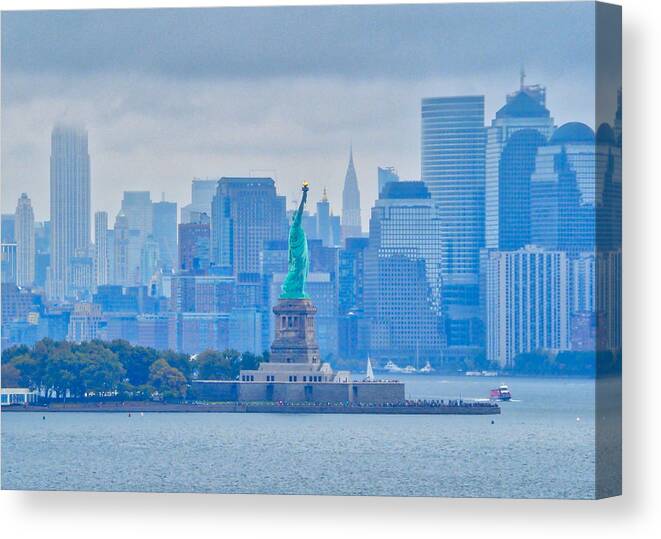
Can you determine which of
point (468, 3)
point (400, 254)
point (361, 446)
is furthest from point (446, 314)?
point (468, 3)

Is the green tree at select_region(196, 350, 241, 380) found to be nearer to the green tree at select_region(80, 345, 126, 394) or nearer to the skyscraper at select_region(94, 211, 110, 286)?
the green tree at select_region(80, 345, 126, 394)

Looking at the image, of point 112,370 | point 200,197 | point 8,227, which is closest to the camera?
point 8,227

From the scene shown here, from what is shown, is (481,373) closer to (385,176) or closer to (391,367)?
(391,367)

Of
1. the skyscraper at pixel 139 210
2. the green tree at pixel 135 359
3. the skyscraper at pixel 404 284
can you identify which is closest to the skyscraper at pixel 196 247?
the green tree at pixel 135 359

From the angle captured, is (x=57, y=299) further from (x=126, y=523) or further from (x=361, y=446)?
(x=126, y=523)

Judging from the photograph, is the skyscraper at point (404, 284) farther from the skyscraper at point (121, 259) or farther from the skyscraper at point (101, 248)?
the skyscraper at point (101, 248)

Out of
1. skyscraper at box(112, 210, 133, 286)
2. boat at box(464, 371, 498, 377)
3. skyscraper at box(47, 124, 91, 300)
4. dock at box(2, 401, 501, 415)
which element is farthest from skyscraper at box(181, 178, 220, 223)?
boat at box(464, 371, 498, 377)

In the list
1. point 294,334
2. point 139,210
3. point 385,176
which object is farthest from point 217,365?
point 139,210
